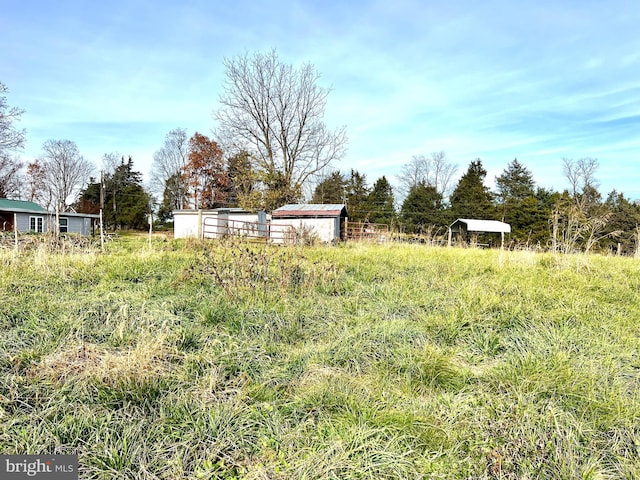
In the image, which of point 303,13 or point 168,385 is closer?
point 168,385

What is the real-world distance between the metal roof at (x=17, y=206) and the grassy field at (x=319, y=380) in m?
25.7

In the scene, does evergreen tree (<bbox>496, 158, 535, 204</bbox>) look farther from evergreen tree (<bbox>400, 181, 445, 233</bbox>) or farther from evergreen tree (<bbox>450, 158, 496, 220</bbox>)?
evergreen tree (<bbox>400, 181, 445, 233</bbox>)

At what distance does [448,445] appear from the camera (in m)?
1.88

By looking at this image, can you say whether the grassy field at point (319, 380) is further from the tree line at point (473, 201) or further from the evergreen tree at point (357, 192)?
the evergreen tree at point (357, 192)

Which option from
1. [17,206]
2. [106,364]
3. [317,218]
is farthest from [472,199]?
[17,206]

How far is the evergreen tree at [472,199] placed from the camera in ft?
91.4

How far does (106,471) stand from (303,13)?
303 inches

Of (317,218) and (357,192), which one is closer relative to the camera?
(317,218)

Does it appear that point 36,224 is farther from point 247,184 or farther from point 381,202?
point 381,202

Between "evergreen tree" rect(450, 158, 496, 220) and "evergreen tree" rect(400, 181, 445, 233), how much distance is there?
4.44 ft

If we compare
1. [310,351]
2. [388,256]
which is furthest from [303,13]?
[310,351]

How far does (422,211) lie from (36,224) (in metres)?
30.6

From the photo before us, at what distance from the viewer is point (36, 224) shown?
85.0 feet

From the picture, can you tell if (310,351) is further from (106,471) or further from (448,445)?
(106,471)
